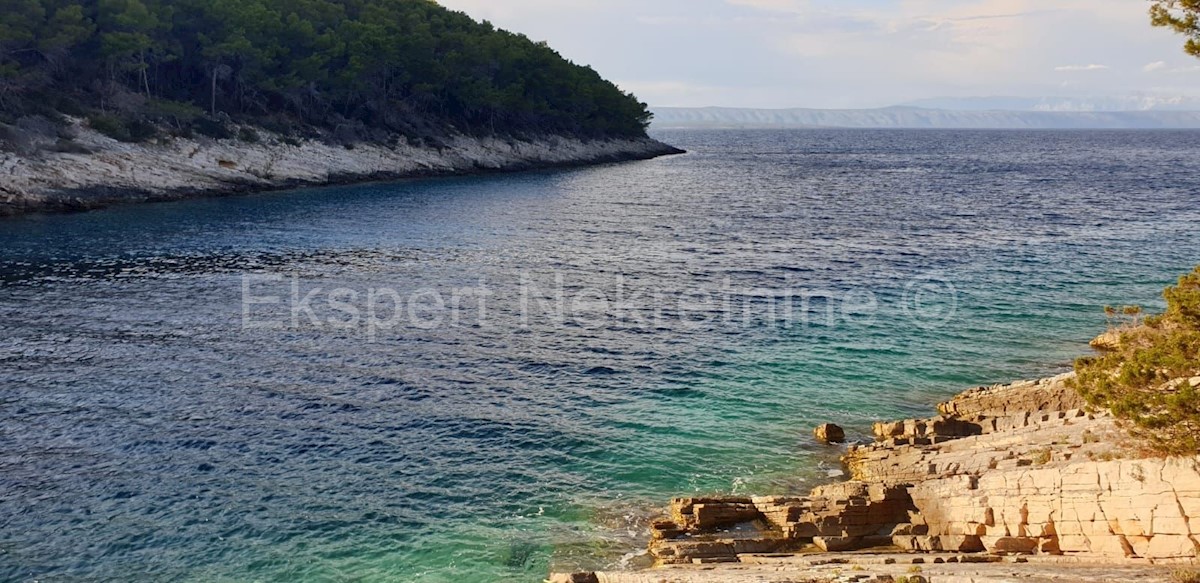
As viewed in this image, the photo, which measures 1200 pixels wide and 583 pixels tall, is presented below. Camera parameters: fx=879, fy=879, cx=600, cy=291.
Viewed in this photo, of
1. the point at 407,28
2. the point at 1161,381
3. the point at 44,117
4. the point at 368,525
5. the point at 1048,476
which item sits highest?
the point at 407,28

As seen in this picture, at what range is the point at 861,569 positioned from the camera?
18.1 m

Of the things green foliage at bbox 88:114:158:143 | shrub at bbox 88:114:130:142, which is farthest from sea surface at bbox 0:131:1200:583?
green foliage at bbox 88:114:158:143

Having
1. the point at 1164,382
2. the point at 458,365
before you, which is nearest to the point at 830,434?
the point at 1164,382

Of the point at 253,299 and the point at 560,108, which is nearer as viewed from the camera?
the point at 253,299

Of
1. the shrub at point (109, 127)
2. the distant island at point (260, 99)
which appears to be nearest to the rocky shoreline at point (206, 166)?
the distant island at point (260, 99)

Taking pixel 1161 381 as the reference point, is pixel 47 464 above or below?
below

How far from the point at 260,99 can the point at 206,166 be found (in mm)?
24223

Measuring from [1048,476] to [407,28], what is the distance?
136 metres

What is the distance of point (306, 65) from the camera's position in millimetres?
114750

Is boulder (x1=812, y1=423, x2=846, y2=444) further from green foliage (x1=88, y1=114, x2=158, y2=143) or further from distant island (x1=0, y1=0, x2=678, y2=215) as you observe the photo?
green foliage (x1=88, y1=114, x2=158, y2=143)

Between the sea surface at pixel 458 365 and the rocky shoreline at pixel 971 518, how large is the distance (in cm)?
217

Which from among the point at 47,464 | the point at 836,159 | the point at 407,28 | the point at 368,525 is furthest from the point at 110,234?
the point at 836,159

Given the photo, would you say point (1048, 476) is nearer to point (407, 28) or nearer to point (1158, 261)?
point (1158, 261)

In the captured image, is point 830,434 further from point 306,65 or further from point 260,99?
point 306,65
